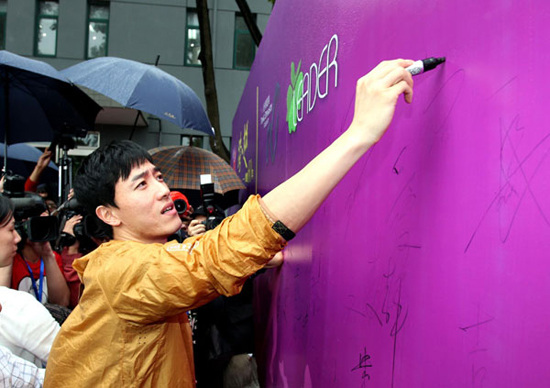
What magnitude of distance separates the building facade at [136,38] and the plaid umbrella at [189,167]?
8.65 metres

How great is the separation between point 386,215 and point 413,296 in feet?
0.94

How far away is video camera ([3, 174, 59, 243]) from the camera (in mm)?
2680

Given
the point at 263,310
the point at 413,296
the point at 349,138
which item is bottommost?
the point at 263,310

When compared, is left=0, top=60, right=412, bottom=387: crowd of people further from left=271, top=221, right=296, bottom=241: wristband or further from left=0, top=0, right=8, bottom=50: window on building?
left=0, top=0, right=8, bottom=50: window on building

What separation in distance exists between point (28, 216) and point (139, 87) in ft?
4.51

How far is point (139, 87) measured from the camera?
3803 millimetres

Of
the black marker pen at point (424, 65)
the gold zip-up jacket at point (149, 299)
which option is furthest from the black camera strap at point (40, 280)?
the black marker pen at point (424, 65)

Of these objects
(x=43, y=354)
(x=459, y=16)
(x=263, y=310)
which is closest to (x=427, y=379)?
(x=459, y=16)

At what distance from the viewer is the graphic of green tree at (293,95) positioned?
9.27 ft

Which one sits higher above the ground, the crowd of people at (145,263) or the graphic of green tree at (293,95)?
the graphic of green tree at (293,95)

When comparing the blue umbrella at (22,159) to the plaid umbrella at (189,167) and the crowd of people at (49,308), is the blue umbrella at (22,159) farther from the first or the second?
the crowd of people at (49,308)

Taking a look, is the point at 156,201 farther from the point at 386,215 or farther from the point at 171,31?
the point at 171,31

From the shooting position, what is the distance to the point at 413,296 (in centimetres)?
135

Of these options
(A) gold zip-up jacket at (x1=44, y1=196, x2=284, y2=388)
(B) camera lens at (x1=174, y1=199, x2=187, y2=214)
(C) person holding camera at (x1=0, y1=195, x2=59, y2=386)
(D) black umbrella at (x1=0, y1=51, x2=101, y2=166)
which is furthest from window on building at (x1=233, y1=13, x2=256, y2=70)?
(A) gold zip-up jacket at (x1=44, y1=196, x2=284, y2=388)
